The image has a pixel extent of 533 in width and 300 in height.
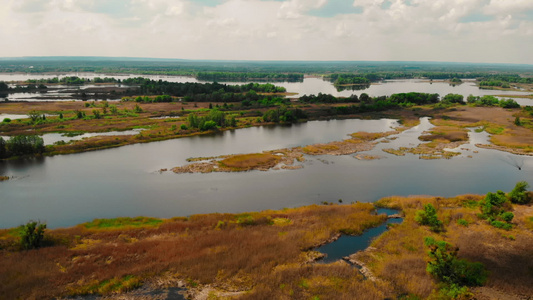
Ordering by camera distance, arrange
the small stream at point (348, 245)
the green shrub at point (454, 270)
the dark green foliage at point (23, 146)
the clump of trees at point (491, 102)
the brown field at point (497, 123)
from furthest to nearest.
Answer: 1. the clump of trees at point (491, 102)
2. the brown field at point (497, 123)
3. the dark green foliage at point (23, 146)
4. the small stream at point (348, 245)
5. the green shrub at point (454, 270)

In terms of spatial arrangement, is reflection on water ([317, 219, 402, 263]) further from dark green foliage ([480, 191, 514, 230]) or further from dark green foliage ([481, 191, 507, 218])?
dark green foliage ([481, 191, 507, 218])

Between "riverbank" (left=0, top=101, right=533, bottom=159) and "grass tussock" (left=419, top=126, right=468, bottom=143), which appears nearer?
"riverbank" (left=0, top=101, right=533, bottom=159)

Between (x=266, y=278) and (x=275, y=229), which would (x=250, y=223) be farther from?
(x=266, y=278)

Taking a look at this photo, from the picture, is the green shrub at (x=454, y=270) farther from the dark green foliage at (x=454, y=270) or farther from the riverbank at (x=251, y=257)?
the riverbank at (x=251, y=257)

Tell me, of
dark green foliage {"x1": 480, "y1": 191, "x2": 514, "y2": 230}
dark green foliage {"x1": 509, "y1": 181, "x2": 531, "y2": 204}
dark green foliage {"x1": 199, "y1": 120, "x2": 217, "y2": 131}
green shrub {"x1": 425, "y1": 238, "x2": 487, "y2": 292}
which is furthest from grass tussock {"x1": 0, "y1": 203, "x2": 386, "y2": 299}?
dark green foliage {"x1": 199, "y1": 120, "x2": 217, "y2": 131}

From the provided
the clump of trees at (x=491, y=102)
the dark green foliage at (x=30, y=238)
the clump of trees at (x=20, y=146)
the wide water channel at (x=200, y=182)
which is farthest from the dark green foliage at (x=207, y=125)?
the clump of trees at (x=491, y=102)

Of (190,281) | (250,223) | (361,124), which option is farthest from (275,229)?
(361,124)
